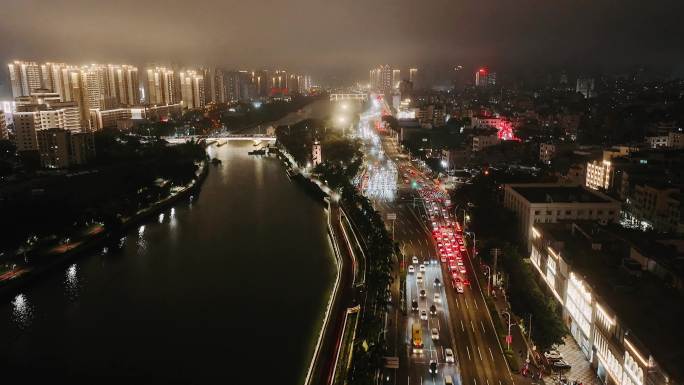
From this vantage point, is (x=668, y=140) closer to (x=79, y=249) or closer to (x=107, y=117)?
(x=79, y=249)

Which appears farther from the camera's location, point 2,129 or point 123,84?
point 123,84

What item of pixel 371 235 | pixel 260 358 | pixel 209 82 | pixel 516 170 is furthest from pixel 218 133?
pixel 260 358

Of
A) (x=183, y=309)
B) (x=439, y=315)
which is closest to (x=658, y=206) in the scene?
(x=439, y=315)

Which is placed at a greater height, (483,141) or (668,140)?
(668,140)

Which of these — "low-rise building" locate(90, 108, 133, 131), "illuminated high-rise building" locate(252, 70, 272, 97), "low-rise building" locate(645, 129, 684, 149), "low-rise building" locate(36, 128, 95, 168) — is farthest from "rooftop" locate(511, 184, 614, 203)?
"illuminated high-rise building" locate(252, 70, 272, 97)

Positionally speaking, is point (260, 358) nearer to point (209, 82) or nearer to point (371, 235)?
point (371, 235)

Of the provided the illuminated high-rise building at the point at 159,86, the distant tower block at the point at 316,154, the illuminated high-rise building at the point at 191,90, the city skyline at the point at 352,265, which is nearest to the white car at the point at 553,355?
the city skyline at the point at 352,265
